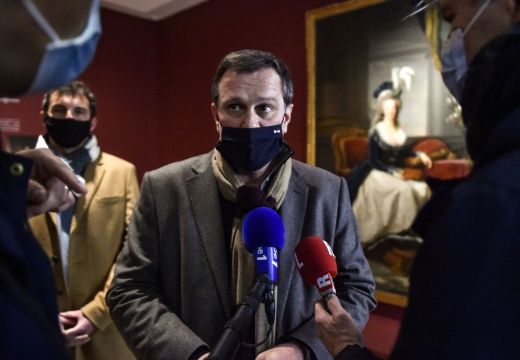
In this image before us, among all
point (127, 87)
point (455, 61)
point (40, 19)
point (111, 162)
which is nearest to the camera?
point (40, 19)

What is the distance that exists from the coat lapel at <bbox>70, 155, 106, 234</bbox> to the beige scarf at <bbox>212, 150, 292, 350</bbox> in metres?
0.83

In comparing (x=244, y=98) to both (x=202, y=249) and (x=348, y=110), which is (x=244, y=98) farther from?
(x=348, y=110)

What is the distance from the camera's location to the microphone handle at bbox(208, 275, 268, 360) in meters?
0.60

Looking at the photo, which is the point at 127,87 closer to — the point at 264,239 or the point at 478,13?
the point at 264,239

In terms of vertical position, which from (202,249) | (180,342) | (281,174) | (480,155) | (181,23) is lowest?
(180,342)

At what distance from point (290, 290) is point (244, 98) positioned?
1.78 ft

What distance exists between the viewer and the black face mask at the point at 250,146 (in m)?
1.29

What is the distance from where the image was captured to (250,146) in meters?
1.29

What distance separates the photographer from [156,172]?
1.38 meters

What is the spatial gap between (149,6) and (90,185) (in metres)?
2.28

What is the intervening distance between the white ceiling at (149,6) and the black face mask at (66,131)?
198 cm

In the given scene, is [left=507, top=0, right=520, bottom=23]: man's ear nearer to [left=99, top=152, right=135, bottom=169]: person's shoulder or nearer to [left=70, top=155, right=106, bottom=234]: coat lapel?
[left=70, top=155, right=106, bottom=234]: coat lapel

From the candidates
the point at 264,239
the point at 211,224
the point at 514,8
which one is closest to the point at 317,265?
the point at 264,239

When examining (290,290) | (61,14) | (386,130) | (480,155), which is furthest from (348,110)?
(61,14)
